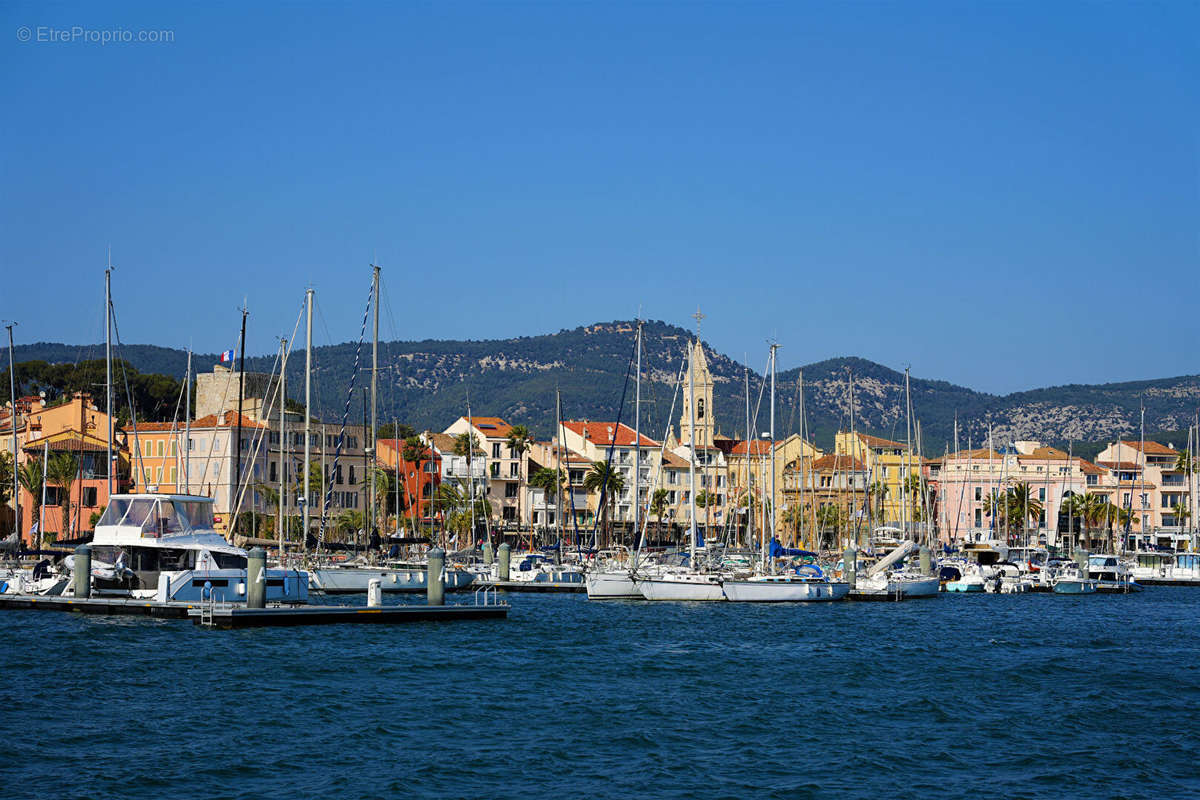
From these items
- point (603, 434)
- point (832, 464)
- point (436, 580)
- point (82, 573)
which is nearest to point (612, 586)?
point (436, 580)

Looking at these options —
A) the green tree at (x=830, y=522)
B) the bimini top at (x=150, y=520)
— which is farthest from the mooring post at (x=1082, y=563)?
the bimini top at (x=150, y=520)

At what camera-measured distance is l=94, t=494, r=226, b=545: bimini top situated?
5400 cm

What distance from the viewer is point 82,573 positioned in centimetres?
5328

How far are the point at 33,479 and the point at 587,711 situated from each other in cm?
6937

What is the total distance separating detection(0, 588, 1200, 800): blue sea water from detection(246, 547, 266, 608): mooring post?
7.44ft

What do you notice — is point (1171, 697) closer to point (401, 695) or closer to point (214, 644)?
point (401, 695)

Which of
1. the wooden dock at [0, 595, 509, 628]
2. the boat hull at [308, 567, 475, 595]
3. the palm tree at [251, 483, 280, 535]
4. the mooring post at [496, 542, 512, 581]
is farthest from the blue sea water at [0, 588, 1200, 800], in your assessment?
the palm tree at [251, 483, 280, 535]

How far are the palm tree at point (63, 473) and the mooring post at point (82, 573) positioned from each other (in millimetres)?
42086

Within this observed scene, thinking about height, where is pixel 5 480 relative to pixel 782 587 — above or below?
above

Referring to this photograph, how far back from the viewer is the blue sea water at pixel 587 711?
27656 millimetres

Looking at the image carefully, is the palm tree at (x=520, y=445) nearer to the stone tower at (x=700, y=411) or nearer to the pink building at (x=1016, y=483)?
the stone tower at (x=700, y=411)

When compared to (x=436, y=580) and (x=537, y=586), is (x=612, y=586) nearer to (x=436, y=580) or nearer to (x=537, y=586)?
(x=537, y=586)

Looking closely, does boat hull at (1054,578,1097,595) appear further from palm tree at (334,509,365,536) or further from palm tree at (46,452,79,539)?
palm tree at (46,452,79,539)

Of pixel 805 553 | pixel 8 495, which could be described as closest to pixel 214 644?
pixel 805 553
